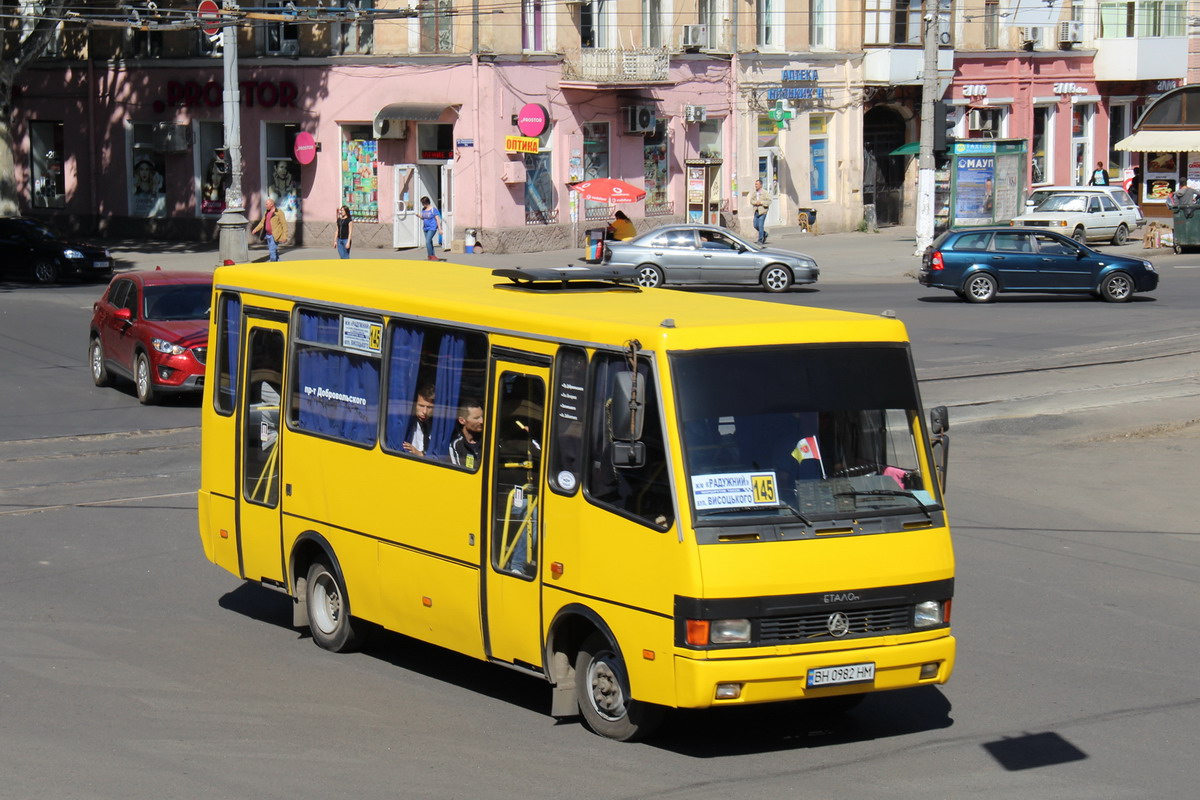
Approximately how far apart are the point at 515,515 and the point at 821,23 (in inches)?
1694

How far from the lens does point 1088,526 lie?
13727 mm

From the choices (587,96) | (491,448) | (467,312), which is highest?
(587,96)

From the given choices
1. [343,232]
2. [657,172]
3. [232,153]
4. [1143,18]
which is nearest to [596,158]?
[657,172]

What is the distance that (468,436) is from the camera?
350 inches

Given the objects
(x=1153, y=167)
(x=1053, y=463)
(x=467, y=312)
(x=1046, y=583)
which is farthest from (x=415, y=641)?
(x=1153, y=167)

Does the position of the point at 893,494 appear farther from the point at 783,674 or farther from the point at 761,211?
the point at 761,211

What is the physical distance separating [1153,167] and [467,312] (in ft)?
169

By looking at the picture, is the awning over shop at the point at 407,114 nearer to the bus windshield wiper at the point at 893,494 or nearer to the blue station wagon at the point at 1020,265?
the blue station wagon at the point at 1020,265

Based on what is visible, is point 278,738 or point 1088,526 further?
point 1088,526

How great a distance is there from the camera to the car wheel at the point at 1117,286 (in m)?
30.7

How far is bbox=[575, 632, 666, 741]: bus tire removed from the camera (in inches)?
313

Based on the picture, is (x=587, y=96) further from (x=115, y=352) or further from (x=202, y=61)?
(x=115, y=352)

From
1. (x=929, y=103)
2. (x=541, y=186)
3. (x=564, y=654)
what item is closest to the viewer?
(x=564, y=654)

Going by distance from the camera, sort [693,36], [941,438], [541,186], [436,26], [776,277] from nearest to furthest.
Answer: [941,438], [776,277], [436,26], [541,186], [693,36]
